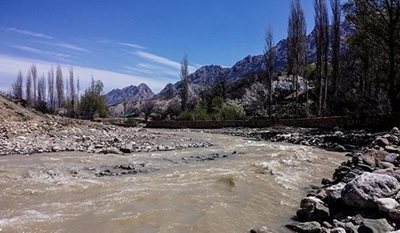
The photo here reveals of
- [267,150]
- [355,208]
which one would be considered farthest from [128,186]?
[267,150]

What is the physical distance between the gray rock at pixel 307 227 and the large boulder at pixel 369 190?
80cm

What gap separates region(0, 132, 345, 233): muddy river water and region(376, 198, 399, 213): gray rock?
4.74ft

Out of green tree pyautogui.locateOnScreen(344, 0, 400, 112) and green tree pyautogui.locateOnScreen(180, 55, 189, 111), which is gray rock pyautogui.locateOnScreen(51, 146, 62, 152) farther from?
green tree pyautogui.locateOnScreen(180, 55, 189, 111)

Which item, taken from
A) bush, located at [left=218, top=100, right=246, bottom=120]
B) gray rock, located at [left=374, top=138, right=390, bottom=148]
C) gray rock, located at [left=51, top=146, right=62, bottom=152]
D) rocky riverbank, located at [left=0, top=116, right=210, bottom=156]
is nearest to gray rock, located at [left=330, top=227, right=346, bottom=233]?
gray rock, located at [left=374, top=138, right=390, bottom=148]

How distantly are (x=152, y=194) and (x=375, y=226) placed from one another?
4.25 metres

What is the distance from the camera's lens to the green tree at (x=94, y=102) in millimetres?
68438

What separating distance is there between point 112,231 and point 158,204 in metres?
1.59

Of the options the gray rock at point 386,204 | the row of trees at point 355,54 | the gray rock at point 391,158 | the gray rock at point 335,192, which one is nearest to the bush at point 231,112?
the row of trees at point 355,54

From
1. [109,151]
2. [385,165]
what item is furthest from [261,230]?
[109,151]

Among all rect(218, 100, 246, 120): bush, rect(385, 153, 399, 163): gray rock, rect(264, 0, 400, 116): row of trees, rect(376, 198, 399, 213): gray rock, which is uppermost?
rect(264, 0, 400, 116): row of trees

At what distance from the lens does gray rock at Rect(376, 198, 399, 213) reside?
552 centimetres

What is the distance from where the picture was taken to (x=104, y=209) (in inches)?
262

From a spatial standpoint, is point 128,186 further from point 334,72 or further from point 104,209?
point 334,72

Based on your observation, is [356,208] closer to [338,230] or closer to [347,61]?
[338,230]
